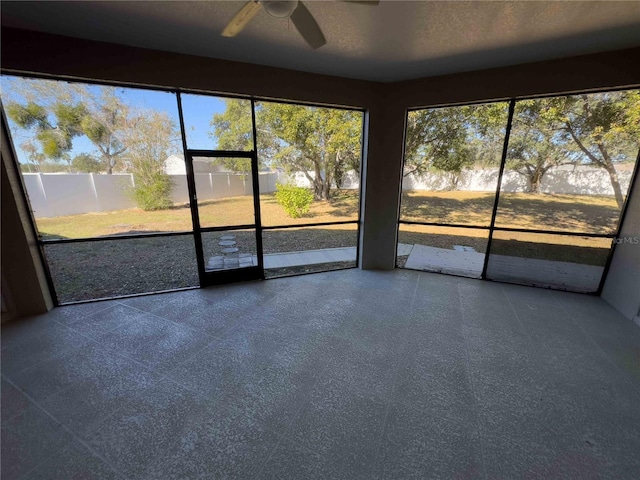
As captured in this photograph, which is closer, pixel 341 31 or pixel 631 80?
pixel 341 31

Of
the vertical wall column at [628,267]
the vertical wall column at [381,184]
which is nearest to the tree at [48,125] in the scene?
the vertical wall column at [381,184]

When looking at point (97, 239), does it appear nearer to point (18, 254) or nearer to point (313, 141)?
point (18, 254)

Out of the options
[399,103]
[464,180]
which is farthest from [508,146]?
[399,103]

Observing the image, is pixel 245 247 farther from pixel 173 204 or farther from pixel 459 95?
pixel 459 95

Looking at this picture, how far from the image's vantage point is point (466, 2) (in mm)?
1936

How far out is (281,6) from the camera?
1.60 m

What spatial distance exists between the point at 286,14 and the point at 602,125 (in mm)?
4087

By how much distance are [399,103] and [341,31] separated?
1744 millimetres

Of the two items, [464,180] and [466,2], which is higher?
[466,2]

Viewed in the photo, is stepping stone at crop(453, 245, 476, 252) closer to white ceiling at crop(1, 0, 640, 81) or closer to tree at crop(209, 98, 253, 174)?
white ceiling at crop(1, 0, 640, 81)

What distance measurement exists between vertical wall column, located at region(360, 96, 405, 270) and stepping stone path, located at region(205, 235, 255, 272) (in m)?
1.96

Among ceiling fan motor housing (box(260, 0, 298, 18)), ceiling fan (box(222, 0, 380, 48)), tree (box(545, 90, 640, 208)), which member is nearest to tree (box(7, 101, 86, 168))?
ceiling fan (box(222, 0, 380, 48))

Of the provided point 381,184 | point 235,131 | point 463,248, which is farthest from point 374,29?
point 463,248

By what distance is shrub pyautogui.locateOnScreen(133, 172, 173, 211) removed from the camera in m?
3.73
